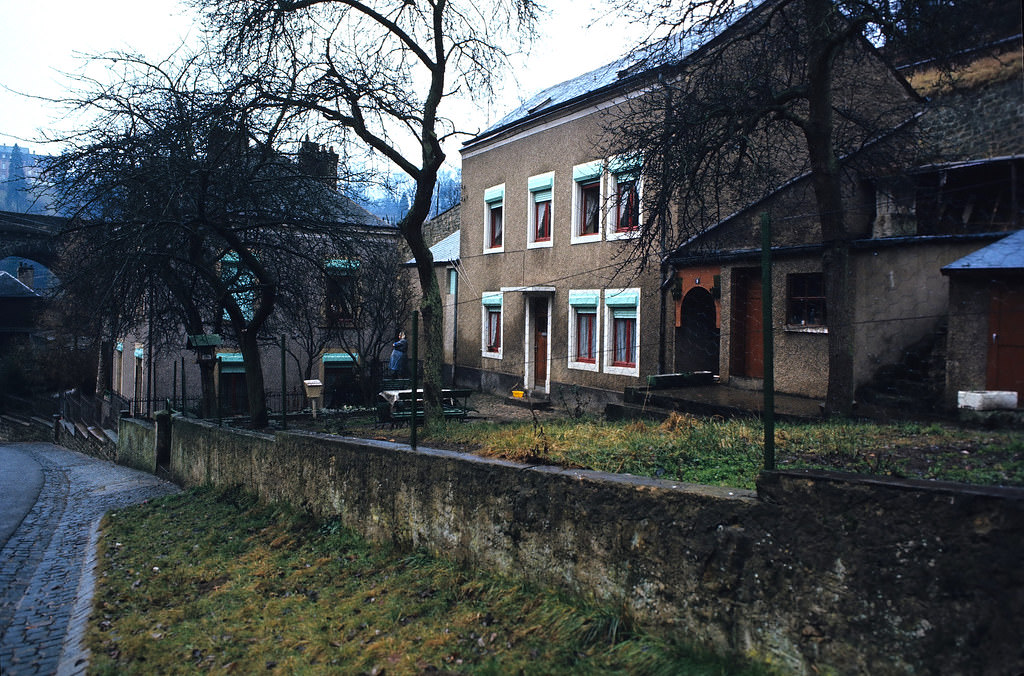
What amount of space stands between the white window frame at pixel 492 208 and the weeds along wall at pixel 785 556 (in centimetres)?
1568

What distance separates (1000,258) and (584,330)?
11151 millimetres

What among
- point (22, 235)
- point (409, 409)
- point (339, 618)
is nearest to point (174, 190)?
point (409, 409)

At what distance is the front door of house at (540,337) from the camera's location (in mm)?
20188

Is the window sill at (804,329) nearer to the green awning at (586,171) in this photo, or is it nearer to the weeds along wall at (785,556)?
the green awning at (586,171)

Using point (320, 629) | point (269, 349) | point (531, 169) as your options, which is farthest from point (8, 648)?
point (269, 349)

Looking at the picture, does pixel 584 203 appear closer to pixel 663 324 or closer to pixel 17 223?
pixel 663 324

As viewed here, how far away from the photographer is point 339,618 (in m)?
5.68

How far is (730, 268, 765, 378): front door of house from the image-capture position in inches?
578

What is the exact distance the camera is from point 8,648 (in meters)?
6.09

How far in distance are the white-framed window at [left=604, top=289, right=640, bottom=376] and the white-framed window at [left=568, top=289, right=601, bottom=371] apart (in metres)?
0.35

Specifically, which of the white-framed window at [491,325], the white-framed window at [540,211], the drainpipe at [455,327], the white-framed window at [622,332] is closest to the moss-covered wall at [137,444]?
the drainpipe at [455,327]

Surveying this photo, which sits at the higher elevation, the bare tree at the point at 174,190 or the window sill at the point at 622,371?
the bare tree at the point at 174,190

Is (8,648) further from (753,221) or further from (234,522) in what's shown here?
(753,221)

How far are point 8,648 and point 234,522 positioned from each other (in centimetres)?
364
